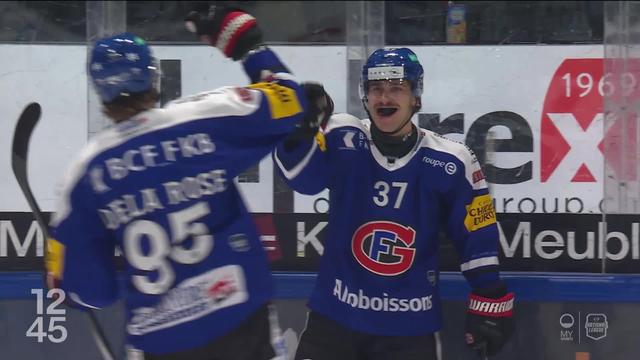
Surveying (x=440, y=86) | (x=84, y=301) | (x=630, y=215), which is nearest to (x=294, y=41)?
(x=440, y=86)

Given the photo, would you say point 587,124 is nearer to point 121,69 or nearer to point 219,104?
point 219,104

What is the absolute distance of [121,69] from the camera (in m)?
2.58

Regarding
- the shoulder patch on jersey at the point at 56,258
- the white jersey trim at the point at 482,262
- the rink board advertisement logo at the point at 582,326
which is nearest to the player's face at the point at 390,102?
the white jersey trim at the point at 482,262

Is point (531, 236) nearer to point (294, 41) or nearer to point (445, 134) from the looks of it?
point (445, 134)

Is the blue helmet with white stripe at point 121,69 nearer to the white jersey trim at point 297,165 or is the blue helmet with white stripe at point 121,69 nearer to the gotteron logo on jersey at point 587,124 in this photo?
the white jersey trim at point 297,165

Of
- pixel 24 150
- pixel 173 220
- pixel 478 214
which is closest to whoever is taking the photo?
pixel 173 220

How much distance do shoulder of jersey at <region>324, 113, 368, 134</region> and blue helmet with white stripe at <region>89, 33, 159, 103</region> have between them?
86 centimetres

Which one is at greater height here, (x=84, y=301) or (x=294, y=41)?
(x=294, y=41)

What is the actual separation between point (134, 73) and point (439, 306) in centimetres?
135

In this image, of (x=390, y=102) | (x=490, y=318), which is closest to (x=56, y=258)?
(x=390, y=102)

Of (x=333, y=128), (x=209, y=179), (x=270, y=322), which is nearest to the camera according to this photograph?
(x=209, y=179)

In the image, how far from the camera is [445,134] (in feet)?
12.5

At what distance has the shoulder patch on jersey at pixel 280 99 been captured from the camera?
273 centimetres

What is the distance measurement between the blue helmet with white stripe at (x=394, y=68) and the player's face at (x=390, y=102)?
0.06ft
